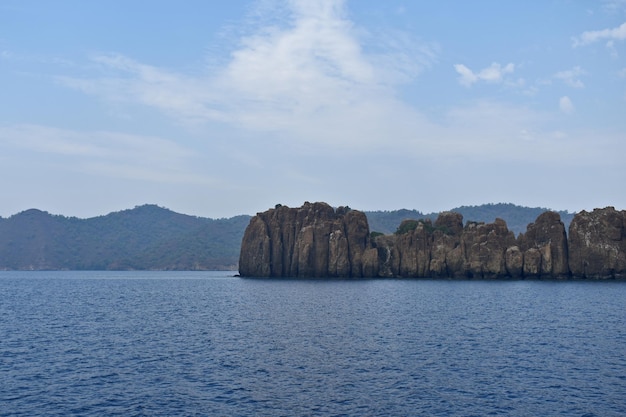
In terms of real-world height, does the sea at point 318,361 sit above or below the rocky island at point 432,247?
below

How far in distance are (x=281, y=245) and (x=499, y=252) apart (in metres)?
67.4

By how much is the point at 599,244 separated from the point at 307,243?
264ft

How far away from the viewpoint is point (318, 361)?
1946 inches

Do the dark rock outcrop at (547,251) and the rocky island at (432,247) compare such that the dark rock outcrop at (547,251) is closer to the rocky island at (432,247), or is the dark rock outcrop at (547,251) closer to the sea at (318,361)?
the rocky island at (432,247)

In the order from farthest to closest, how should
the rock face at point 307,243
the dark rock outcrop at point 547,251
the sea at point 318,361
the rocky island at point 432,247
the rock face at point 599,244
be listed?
the rock face at point 307,243 < the dark rock outcrop at point 547,251 < the rocky island at point 432,247 < the rock face at point 599,244 < the sea at point 318,361

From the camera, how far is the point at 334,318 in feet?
257

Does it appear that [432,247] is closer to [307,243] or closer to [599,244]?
[307,243]

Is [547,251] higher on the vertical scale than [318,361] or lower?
higher

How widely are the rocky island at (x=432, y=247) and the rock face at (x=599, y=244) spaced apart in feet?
0.75

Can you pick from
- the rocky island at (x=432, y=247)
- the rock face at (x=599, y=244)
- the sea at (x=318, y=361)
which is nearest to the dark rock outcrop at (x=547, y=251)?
the rocky island at (x=432, y=247)

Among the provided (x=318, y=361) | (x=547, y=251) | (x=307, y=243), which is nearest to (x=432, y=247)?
(x=547, y=251)

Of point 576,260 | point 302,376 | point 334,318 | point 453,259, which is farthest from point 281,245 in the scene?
point 302,376

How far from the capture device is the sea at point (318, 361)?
36625 mm

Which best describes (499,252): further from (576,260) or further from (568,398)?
(568,398)
